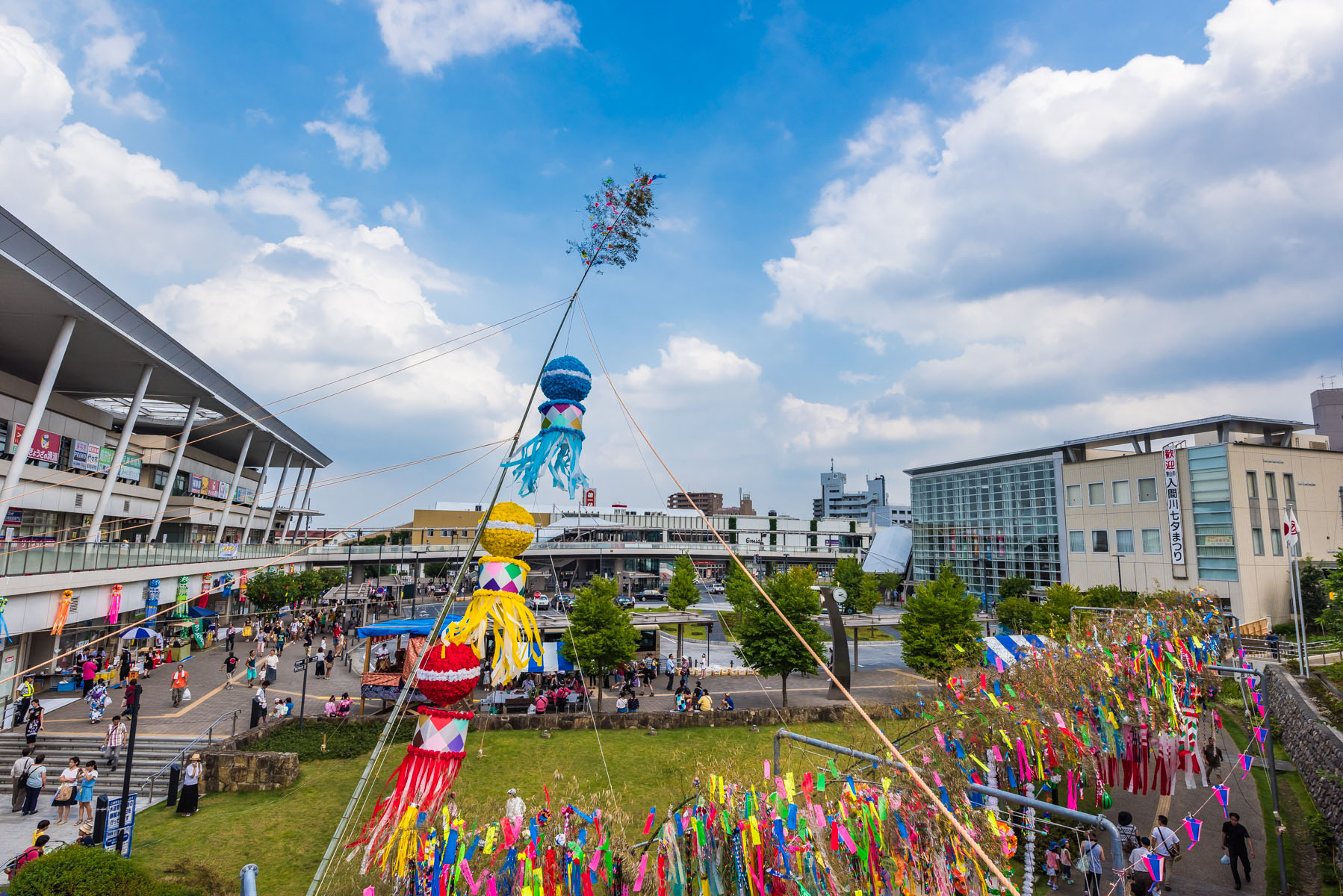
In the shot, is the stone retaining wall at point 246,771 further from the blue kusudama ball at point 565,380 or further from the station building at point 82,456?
the blue kusudama ball at point 565,380

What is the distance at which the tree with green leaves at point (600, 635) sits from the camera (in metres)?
22.7

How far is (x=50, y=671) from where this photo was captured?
22344mm

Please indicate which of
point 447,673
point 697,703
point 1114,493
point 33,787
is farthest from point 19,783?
point 1114,493

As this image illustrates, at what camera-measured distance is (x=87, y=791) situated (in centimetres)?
1284

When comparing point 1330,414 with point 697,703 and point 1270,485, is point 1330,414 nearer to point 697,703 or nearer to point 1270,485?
point 1270,485

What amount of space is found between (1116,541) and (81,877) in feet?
178

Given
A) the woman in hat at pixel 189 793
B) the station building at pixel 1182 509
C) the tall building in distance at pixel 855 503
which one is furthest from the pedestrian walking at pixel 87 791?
the tall building in distance at pixel 855 503

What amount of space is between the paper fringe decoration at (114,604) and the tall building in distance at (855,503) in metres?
129

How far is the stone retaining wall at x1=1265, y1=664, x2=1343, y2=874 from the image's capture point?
1191 centimetres

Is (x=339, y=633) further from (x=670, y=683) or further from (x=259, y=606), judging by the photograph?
(x=670, y=683)

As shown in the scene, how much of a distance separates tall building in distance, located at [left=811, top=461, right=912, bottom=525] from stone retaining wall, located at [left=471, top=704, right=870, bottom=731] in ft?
397

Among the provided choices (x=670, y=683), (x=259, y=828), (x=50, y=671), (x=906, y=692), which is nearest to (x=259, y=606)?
(x=50, y=671)

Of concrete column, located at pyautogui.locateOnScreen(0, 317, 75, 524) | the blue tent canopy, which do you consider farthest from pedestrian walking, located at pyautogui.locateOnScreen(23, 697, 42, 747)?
concrete column, located at pyautogui.locateOnScreen(0, 317, 75, 524)

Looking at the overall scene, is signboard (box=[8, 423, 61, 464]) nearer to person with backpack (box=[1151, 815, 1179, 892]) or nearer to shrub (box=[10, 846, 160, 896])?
shrub (box=[10, 846, 160, 896])
